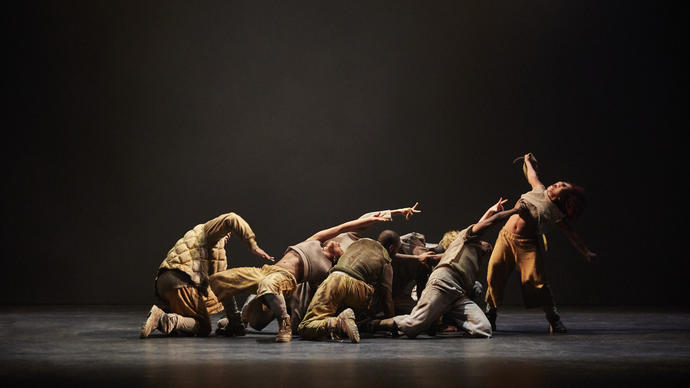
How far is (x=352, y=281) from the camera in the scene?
5.00 m

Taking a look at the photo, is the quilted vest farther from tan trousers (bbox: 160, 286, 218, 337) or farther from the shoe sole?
the shoe sole

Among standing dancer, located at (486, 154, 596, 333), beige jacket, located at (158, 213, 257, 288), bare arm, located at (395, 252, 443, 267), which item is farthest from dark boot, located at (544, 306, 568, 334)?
beige jacket, located at (158, 213, 257, 288)

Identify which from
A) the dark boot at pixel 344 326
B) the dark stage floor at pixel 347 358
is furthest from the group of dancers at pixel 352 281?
the dark stage floor at pixel 347 358

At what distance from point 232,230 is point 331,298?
82 centimetres

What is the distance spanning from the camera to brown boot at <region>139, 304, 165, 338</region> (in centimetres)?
504

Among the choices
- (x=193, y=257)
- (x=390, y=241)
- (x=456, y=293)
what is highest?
(x=390, y=241)

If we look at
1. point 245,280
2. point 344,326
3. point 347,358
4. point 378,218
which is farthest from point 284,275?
point 347,358

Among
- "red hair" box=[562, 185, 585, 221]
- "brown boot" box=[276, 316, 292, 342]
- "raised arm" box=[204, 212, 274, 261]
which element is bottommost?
"brown boot" box=[276, 316, 292, 342]

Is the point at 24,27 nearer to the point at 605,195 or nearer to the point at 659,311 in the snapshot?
the point at 605,195

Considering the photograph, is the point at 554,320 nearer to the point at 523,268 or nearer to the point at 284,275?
the point at 523,268

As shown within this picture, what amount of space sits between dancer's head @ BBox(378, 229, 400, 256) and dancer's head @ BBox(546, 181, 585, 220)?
3.78 feet

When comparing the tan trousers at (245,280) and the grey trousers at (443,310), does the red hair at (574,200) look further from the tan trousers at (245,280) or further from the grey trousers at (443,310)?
the tan trousers at (245,280)

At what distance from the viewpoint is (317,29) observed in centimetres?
816

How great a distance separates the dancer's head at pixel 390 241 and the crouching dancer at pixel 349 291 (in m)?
0.12
